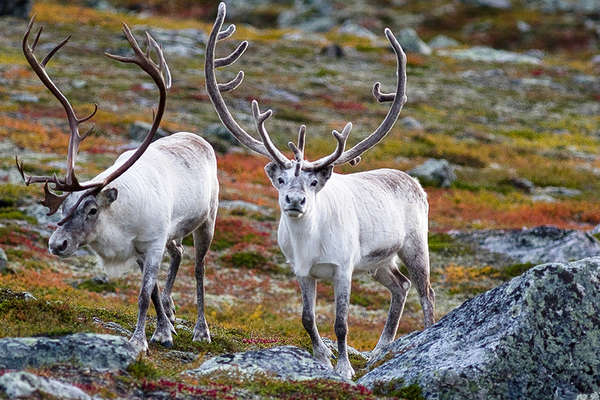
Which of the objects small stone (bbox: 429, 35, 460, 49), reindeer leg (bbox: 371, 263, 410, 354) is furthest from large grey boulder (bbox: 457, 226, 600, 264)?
small stone (bbox: 429, 35, 460, 49)

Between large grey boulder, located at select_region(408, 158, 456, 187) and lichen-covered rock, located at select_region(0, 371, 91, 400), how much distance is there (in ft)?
96.6

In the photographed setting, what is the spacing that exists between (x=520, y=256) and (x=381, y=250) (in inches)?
506

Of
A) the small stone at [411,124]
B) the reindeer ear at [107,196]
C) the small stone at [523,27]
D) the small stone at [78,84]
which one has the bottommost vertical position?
the small stone at [411,124]

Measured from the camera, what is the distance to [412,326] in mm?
19500

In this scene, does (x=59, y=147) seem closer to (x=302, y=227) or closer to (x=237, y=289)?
(x=237, y=289)

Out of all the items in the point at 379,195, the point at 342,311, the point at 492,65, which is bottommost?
the point at 492,65

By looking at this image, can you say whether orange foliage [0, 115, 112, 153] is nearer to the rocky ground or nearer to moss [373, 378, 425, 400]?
the rocky ground

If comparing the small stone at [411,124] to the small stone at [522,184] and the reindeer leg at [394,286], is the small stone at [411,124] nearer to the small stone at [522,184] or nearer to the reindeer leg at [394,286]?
the small stone at [522,184]

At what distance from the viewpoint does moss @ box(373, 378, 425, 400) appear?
378 inches

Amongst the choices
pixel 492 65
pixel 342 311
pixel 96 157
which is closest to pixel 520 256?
pixel 342 311

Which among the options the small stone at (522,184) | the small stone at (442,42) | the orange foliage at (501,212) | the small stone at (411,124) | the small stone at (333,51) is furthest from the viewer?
the small stone at (442,42)

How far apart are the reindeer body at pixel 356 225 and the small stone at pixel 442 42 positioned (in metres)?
79.3

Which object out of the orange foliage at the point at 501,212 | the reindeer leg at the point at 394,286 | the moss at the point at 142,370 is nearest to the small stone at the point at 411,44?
the orange foliage at the point at 501,212

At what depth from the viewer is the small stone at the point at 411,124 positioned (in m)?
50.6
